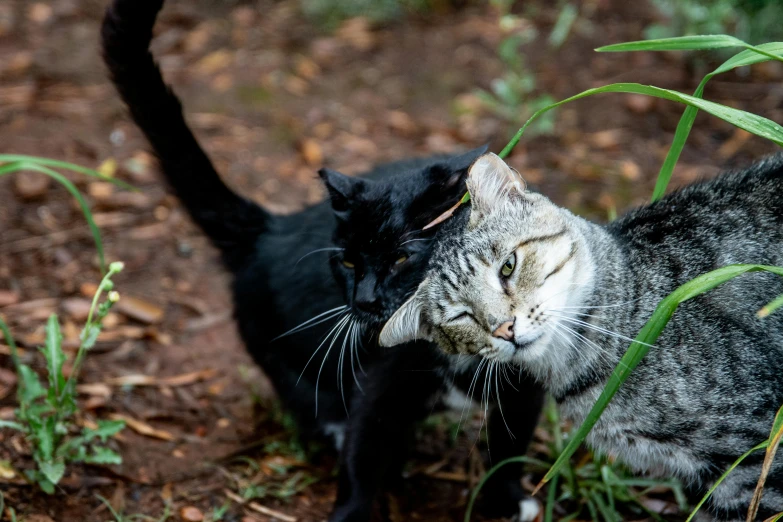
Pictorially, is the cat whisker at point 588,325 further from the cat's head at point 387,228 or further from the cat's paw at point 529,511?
the cat's paw at point 529,511

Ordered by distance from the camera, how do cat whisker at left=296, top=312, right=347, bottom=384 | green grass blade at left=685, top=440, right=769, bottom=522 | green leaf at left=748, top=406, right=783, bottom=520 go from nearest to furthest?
green leaf at left=748, top=406, right=783, bottom=520 < green grass blade at left=685, top=440, right=769, bottom=522 < cat whisker at left=296, top=312, right=347, bottom=384

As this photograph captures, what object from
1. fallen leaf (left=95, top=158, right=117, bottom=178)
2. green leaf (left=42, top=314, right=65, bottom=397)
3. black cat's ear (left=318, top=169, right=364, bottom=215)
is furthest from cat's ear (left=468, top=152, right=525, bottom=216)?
fallen leaf (left=95, top=158, right=117, bottom=178)

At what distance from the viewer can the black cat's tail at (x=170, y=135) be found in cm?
265

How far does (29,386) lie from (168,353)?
40.0 inches

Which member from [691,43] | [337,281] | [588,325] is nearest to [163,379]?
[337,281]

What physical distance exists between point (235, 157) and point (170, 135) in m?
1.76

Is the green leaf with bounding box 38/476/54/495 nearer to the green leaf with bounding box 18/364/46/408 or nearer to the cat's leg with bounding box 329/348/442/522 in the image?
the green leaf with bounding box 18/364/46/408

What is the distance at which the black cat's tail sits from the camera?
2.65 meters

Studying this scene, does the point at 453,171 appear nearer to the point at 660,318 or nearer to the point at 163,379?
the point at 660,318

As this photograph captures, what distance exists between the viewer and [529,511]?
2.81m

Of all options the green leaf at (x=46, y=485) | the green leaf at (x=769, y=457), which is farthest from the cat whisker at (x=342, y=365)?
the green leaf at (x=769, y=457)

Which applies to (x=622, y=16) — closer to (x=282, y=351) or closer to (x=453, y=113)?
(x=453, y=113)

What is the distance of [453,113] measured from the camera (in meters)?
4.91

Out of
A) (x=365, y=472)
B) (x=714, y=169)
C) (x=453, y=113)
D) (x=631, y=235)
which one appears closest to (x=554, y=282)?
(x=631, y=235)
